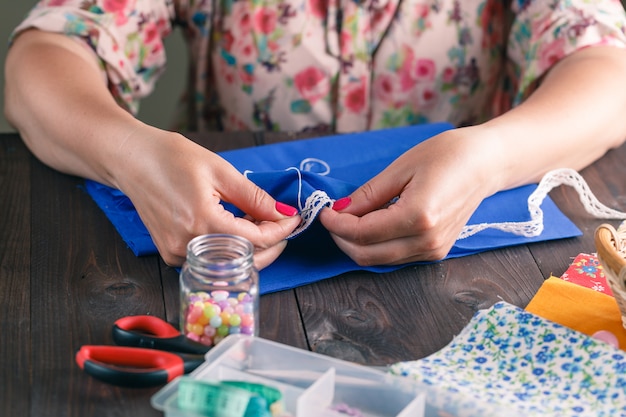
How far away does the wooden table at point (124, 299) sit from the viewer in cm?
74

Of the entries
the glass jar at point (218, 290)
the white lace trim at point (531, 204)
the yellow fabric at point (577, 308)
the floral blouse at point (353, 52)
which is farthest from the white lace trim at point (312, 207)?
the floral blouse at point (353, 52)

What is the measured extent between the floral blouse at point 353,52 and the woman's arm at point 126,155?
12cm

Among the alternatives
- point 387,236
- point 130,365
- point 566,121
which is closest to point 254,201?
point 387,236

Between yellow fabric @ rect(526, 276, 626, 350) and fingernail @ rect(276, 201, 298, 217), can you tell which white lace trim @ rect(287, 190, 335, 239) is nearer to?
fingernail @ rect(276, 201, 298, 217)

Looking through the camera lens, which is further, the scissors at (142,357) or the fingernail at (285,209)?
the fingernail at (285,209)

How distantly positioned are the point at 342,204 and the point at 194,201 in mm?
165

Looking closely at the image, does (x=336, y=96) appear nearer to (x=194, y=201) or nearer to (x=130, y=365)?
(x=194, y=201)

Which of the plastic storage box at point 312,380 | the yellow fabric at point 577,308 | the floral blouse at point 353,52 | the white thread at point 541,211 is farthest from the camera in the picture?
the floral blouse at point 353,52

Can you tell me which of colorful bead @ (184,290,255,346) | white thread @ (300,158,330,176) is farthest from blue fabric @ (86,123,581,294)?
colorful bead @ (184,290,255,346)

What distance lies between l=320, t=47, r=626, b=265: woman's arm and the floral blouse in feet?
0.40

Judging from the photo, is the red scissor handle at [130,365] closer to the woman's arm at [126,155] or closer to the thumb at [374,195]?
the woman's arm at [126,155]

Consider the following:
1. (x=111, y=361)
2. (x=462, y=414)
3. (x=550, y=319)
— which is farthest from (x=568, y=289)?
(x=111, y=361)

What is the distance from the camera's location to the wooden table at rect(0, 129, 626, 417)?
742 millimetres

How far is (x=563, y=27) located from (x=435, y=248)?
53 cm
